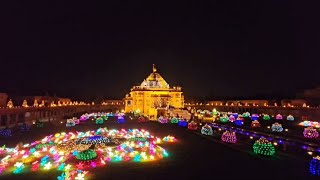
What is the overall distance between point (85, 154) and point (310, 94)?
2842 inches

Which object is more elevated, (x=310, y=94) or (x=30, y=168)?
(x=310, y=94)

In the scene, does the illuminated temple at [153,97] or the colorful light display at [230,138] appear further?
the illuminated temple at [153,97]

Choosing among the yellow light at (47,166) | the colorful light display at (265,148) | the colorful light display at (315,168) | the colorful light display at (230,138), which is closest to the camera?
the colorful light display at (315,168)

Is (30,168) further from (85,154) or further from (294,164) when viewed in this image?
(294,164)

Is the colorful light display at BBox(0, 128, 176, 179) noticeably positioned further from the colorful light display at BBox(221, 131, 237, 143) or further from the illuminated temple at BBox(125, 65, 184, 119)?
the illuminated temple at BBox(125, 65, 184, 119)

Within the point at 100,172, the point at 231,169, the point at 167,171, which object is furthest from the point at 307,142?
the point at 100,172

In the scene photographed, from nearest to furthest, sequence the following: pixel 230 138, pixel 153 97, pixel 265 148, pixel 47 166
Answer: pixel 47 166 → pixel 265 148 → pixel 230 138 → pixel 153 97

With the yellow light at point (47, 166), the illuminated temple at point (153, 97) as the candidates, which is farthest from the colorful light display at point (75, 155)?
the illuminated temple at point (153, 97)

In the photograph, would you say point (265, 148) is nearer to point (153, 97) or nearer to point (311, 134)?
point (311, 134)

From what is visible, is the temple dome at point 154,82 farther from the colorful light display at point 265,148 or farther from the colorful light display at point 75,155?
the colorful light display at point 265,148

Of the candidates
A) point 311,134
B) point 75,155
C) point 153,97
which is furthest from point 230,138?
A: point 153,97

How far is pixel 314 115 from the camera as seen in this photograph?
44344mm

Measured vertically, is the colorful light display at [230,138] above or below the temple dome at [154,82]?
below

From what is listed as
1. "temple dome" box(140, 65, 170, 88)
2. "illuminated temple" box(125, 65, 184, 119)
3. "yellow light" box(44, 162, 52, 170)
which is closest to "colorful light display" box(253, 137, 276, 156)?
"yellow light" box(44, 162, 52, 170)
